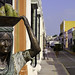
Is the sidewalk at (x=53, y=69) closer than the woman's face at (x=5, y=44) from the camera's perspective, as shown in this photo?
No

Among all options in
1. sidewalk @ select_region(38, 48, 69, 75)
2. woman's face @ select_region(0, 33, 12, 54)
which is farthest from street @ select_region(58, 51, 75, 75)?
woman's face @ select_region(0, 33, 12, 54)

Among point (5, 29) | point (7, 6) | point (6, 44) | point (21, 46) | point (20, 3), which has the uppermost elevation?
point (20, 3)

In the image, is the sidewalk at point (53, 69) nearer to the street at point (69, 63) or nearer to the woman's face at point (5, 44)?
the street at point (69, 63)

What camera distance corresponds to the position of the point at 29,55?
2.42 meters

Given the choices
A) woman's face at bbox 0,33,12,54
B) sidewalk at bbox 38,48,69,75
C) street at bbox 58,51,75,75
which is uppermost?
woman's face at bbox 0,33,12,54

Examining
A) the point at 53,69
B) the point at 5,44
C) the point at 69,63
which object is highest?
the point at 5,44

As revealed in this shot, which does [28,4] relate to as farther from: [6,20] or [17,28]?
[6,20]

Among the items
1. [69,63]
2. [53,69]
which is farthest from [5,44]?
[69,63]

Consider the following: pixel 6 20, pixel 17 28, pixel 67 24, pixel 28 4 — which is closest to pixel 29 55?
pixel 6 20

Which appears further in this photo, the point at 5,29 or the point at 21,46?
the point at 21,46

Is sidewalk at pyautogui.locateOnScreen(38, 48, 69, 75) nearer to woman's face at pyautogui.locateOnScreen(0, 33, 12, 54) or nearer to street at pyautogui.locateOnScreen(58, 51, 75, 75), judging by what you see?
street at pyautogui.locateOnScreen(58, 51, 75, 75)

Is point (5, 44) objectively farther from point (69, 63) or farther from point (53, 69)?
point (69, 63)

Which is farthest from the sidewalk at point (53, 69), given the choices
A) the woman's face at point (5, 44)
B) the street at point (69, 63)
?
the woman's face at point (5, 44)

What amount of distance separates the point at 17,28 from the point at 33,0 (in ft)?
14.1
